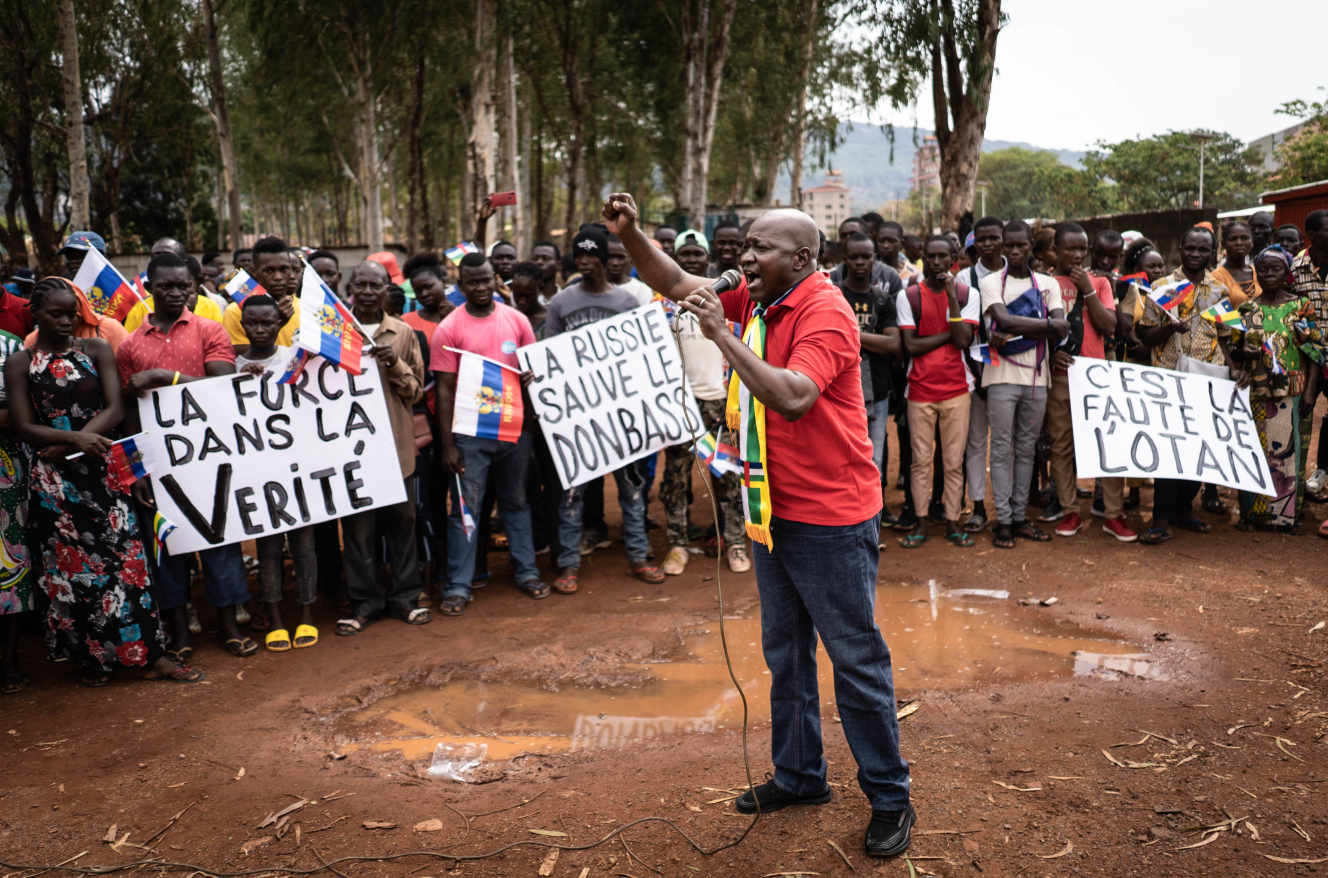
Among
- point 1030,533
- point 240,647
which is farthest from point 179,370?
point 1030,533

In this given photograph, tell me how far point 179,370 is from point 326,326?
86cm

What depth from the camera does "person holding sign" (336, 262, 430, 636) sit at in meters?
5.98

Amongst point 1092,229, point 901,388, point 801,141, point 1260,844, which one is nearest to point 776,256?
point 1260,844

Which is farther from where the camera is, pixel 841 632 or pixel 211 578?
pixel 211 578

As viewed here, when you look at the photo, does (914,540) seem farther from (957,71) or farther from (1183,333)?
(957,71)

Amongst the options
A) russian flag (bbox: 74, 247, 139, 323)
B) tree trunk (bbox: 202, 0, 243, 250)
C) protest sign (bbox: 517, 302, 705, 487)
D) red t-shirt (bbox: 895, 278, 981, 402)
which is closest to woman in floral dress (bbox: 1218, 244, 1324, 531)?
red t-shirt (bbox: 895, 278, 981, 402)

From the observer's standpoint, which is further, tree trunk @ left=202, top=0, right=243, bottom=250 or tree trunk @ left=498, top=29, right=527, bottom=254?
tree trunk @ left=498, top=29, right=527, bottom=254

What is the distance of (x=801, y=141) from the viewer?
31812mm

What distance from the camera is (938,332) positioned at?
708 cm

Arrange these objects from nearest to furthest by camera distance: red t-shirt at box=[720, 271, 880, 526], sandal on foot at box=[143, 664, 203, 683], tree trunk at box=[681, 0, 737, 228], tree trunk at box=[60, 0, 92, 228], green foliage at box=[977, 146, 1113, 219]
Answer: red t-shirt at box=[720, 271, 880, 526] → sandal on foot at box=[143, 664, 203, 683] → tree trunk at box=[60, 0, 92, 228] → tree trunk at box=[681, 0, 737, 228] → green foliage at box=[977, 146, 1113, 219]

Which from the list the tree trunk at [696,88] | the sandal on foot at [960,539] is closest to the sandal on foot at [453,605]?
the sandal on foot at [960,539]

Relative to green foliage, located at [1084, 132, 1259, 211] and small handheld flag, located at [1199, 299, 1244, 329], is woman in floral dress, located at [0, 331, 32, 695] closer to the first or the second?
small handheld flag, located at [1199, 299, 1244, 329]

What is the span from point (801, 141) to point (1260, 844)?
3070 centimetres

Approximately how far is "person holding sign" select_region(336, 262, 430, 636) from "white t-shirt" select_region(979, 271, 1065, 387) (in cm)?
408
